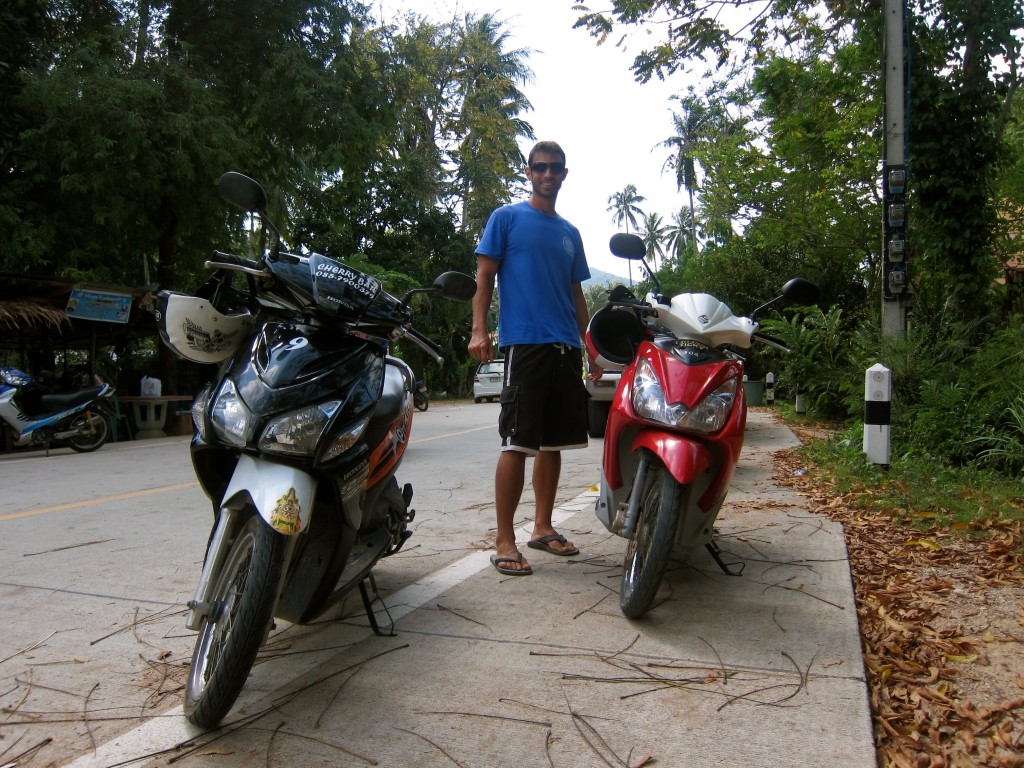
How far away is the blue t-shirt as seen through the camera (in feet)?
13.0

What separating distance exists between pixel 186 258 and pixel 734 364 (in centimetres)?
1458

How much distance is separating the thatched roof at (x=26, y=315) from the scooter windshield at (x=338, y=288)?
407 inches

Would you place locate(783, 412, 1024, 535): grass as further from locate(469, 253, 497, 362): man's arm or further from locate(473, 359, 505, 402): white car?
locate(473, 359, 505, 402): white car

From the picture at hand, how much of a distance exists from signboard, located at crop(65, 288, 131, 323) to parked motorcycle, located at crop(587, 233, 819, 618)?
10.9 metres

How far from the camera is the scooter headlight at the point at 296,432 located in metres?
2.37

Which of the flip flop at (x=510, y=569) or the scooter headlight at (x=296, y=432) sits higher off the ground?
the scooter headlight at (x=296, y=432)

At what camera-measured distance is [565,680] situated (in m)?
2.55

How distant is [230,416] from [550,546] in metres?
2.09

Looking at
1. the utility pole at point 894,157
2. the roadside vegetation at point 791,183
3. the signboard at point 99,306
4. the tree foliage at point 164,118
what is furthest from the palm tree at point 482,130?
the utility pole at point 894,157

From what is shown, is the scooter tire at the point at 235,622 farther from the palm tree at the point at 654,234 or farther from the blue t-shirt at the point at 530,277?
the palm tree at the point at 654,234

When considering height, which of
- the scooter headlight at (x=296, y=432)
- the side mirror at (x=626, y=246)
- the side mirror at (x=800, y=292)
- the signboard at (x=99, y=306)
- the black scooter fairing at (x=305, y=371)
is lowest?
the scooter headlight at (x=296, y=432)

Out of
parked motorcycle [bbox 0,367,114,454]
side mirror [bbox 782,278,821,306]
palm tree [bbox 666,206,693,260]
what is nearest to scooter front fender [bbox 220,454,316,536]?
side mirror [bbox 782,278,821,306]

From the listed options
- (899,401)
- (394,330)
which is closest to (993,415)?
(899,401)

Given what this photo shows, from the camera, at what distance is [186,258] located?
16000mm
